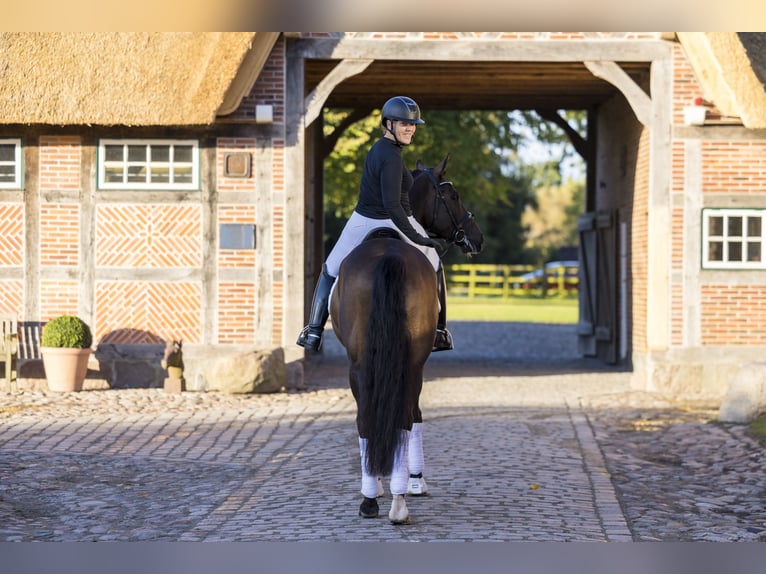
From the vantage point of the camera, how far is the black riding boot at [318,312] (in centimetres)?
717

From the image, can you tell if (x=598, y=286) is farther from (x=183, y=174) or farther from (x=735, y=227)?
(x=183, y=174)

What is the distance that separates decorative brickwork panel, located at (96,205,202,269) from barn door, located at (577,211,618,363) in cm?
673

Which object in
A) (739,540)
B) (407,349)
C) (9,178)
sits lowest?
(739,540)

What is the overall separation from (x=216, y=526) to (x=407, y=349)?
56.4 inches

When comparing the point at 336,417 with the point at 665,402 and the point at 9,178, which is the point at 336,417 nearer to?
the point at 665,402

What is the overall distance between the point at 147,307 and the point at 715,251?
6722mm

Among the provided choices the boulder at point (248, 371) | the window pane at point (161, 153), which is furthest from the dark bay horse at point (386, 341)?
the window pane at point (161, 153)

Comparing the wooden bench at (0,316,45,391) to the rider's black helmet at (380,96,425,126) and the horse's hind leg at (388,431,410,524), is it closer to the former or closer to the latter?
the rider's black helmet at (380,96,425,126)

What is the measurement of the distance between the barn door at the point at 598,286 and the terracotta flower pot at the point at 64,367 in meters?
8.03

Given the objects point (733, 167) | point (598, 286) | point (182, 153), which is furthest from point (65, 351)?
point (598, 286)

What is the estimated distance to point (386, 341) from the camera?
634 centimetres

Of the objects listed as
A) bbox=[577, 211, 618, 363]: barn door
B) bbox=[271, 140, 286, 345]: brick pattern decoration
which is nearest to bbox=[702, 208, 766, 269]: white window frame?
bbox=[577, 211, 618, 363]: barn door

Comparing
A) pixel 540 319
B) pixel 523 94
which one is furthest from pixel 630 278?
pixel 540 319

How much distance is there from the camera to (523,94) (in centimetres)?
1759
